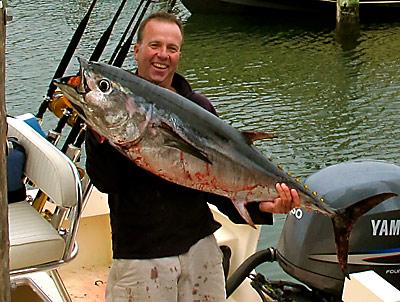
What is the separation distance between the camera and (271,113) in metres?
10.4

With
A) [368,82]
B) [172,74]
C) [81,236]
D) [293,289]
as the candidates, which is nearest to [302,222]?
[293,289]

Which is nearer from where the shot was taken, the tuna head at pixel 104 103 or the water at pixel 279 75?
the tuna head at pixel 104 103

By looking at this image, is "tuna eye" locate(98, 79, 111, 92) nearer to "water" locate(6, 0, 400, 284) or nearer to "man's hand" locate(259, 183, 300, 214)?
"man's hand" locate(259, 183, 300, 214)

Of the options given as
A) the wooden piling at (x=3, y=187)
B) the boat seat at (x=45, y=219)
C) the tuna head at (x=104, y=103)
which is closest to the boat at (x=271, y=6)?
the boat seat at (x=45, y=219)

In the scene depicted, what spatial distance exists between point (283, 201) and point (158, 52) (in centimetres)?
64

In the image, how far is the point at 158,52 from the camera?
2400 mm

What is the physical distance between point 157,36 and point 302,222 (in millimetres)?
1691

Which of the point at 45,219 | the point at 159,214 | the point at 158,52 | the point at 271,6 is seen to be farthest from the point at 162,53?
the point at 271,6

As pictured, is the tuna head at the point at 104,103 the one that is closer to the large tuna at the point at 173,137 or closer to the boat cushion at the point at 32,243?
the large tuna at the point at 173,137

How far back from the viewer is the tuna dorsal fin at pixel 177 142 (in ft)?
7.31

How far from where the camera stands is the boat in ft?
56.7

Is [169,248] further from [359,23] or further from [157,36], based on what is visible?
[359,23]

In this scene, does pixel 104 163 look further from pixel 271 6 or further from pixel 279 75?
pixel 271 6

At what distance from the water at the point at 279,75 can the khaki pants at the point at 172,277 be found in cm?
286
